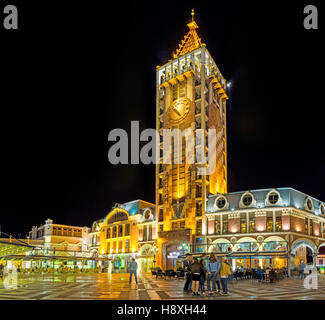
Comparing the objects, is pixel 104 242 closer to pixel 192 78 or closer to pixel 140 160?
pixel 140 160

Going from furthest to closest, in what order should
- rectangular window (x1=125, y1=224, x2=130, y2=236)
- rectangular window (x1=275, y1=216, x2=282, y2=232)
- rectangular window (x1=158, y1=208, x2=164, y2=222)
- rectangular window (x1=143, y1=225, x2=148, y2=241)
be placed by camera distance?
rectangular window (x1=125, y1=224, x2=130, y2=236), rectangular window (x1=143, y1=225, x2=148, y2=241), rectangular window (x1=158, y1=208, x2=164, y2=222), rectangular window (x1=275, y1=216, x2=282, y2=232)

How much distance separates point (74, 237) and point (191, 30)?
206 ft

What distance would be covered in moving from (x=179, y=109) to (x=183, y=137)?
215 inches

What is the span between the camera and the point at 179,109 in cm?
6350

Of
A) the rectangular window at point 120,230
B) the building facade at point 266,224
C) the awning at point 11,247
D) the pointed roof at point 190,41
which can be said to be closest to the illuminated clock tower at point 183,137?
the pointed roof at point 190,41

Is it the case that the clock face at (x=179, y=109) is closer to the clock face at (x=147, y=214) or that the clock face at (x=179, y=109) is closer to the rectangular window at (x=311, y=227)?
the clock face at (x=147, y=214)

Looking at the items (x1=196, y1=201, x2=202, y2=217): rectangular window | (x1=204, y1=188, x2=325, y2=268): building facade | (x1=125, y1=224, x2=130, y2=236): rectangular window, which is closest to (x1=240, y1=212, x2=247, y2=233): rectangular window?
(x1=204, y1=188, x2=325, y2=268): building facade

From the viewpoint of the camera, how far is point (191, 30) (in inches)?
2763

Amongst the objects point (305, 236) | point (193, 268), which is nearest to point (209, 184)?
point (305, 236)

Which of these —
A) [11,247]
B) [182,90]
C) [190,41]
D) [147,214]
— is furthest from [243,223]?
[190,41]

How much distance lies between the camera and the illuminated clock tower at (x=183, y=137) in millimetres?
56312

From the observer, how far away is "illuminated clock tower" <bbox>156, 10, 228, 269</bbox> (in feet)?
185

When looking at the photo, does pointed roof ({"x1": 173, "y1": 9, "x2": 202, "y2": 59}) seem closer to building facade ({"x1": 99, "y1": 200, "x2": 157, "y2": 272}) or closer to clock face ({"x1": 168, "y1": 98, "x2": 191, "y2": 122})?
clock face ({"x1": 168, "y1": 98, "x2": 191, "y2": 122})
